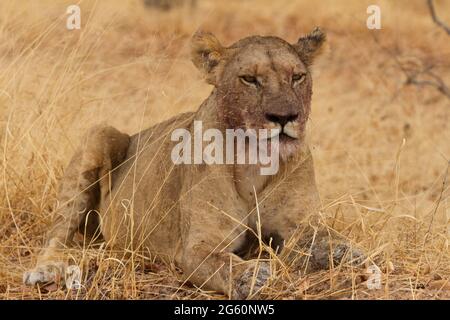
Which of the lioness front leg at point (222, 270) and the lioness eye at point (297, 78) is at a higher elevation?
the lioness eye at point (297, 78)

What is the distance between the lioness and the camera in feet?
15.0

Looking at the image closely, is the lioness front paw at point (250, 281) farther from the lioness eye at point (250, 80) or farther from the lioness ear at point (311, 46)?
the lioness ear at point (311, 46)

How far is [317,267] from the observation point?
4.70 meters

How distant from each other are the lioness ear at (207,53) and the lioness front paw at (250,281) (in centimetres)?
106

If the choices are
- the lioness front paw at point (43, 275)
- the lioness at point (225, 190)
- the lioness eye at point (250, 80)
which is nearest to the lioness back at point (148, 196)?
the lioness at point (225, 190)

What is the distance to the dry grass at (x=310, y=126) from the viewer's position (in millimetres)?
4773

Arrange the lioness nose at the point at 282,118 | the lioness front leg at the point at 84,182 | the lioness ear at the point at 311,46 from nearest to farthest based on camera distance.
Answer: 1. the lioness nose at the point at 282,118
2. the lioness ear at the point at 311,46
3. the lioness front leg at the point at 84,182

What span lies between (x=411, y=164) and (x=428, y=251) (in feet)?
12.4

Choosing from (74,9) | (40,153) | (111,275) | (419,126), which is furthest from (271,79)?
(419,126)

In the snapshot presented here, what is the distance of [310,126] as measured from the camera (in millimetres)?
5598

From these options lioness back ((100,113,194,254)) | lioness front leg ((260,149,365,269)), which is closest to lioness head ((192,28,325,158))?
lioness front leg ((260,149,365,269))

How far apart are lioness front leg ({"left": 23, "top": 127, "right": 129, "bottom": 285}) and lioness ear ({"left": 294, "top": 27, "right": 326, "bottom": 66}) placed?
4.20 feet

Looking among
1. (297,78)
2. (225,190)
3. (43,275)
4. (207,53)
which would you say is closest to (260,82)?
(297,78)

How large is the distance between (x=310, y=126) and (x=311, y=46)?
0.61 meters
